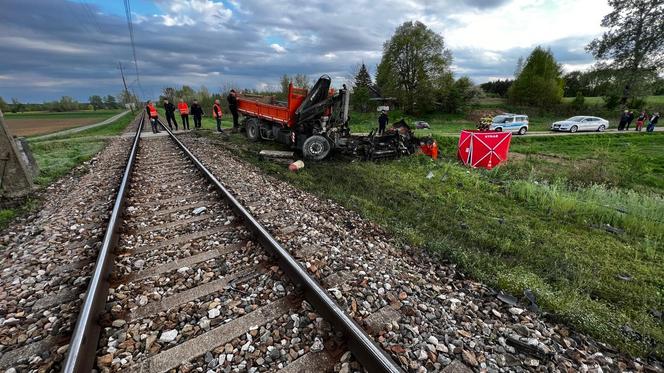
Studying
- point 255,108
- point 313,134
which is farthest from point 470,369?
point 255,108

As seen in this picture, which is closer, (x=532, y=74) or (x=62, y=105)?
(x=532, y=74)

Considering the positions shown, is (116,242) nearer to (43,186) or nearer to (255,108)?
(43,186)

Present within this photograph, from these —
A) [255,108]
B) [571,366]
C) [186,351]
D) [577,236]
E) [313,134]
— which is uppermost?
[255,108]

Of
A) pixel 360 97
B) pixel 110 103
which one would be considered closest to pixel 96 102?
pixel 110 103

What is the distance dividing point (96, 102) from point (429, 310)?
133819 mm

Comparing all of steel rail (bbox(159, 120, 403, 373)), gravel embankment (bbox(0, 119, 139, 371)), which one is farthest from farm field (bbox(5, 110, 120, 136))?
steel rail (bbox(159, 120, 403, 373))

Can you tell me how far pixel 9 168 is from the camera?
19.6 feet

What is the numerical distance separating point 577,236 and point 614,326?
8.88 ft

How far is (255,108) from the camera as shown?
476 inches

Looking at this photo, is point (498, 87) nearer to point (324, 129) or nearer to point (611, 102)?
point (611, 102)

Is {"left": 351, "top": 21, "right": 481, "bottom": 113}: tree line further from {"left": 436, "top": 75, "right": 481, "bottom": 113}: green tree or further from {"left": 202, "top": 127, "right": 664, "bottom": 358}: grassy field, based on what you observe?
{"left": 202, "top": 127, "right": 664, "bottom": 358}: grassy field

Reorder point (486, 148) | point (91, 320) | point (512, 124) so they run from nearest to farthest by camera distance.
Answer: point (91, 320), point (486, 148), point (512, 124)

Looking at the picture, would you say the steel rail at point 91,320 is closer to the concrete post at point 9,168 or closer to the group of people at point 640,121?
the concrete post at point 9,168

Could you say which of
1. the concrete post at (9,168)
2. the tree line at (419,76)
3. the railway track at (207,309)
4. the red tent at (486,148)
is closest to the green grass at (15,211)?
the concrete post at (9,168)
